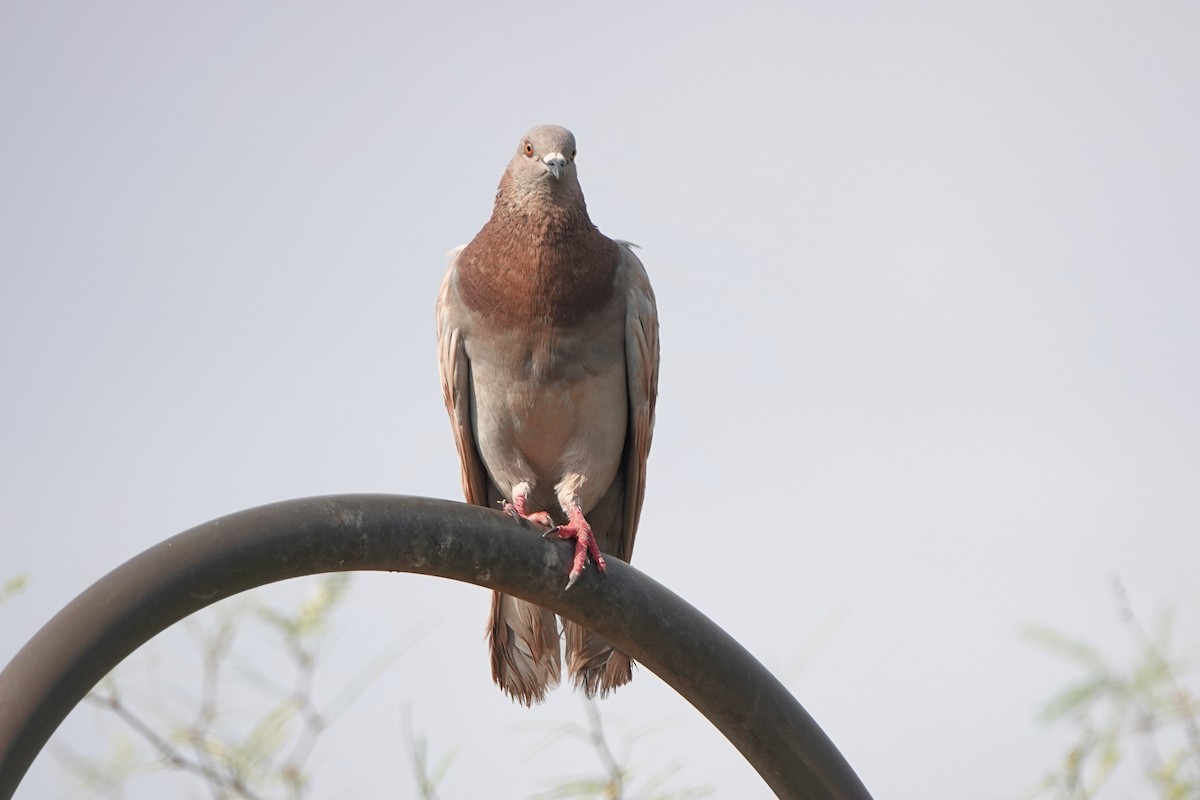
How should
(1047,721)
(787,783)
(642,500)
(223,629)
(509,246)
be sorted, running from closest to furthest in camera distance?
(787,783)
(1047,721)
(223,629)
(509,246)
(642,500)

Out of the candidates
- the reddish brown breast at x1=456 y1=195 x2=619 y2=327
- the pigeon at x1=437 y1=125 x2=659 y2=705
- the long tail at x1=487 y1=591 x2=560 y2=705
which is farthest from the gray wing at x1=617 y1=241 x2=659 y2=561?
the long tail at x1=487 y1=591 x2=560 y2=705

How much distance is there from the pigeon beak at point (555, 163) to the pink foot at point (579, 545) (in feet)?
5.15

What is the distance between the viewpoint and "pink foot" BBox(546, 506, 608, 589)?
160 inches

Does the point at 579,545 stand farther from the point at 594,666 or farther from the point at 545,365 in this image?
the point at 594,666

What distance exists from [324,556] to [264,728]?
7.06 feet

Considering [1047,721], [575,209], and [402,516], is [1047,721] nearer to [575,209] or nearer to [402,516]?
[402,516]

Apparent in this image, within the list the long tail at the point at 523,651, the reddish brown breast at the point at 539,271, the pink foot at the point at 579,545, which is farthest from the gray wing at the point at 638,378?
the pink foot at the point at 579,545

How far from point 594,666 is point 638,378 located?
50.6 inches

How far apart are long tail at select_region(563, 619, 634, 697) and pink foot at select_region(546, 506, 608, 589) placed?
98 cm

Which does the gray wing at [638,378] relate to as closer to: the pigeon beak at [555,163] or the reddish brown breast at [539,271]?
the reddish brown breast at [539,271]

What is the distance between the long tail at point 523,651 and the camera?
251 inches

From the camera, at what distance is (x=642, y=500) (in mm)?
6680

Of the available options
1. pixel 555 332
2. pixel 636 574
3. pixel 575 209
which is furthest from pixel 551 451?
pixel 636 574

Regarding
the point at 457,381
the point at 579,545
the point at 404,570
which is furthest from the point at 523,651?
the point at 404,570
